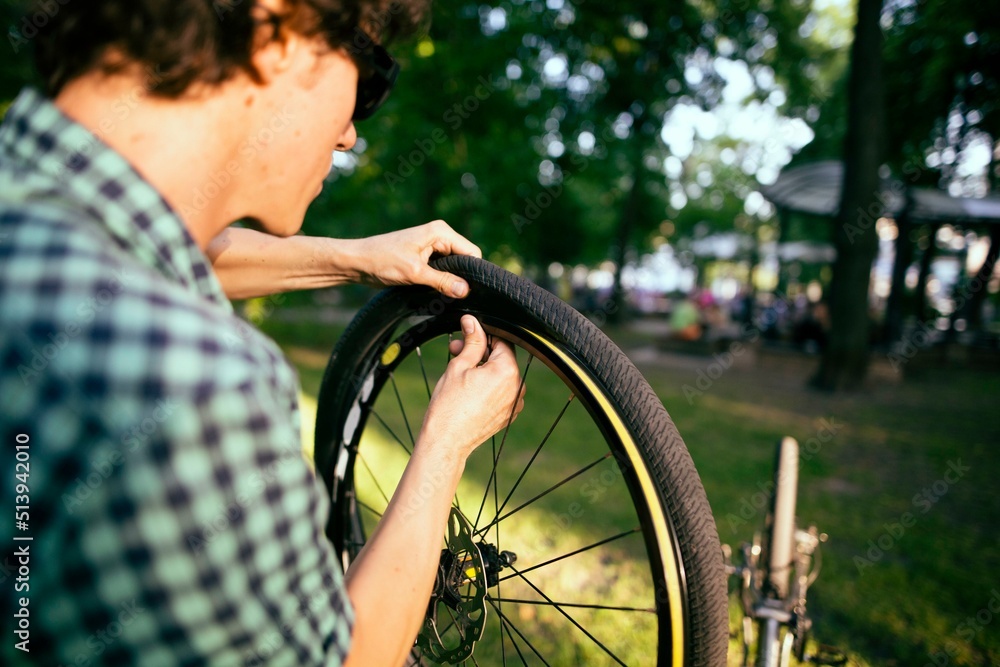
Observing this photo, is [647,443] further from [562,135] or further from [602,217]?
[602,217]

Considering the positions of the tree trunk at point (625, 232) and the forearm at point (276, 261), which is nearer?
the forearm at point (276, 261)

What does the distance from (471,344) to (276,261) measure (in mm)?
727

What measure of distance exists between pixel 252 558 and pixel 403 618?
341 millimetres

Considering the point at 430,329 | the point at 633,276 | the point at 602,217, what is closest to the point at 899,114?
the point at 602,217

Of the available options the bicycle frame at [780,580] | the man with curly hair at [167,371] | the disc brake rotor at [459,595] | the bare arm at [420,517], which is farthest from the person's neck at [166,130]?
the bicycle frame at [780,580]

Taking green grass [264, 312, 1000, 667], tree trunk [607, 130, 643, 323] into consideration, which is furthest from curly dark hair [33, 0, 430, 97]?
tree trunk [607, 130, 643, 323]

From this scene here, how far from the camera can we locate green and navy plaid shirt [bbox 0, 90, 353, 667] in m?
0.63

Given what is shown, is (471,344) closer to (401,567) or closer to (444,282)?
(444,282)

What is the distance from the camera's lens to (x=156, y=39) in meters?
0.79

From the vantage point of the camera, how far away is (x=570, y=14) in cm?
876

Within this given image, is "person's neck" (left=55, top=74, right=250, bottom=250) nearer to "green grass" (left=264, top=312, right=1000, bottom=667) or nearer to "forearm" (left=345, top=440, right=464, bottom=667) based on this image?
"forearm" (left=345, top=440, right=464, bottom=667)

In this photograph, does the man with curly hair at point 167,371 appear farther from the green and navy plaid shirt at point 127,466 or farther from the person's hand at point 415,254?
the person's hand at point 415,254

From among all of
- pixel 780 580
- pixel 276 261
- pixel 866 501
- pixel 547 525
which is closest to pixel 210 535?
pixel 276 261

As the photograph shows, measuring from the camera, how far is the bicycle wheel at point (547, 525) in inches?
46.7
